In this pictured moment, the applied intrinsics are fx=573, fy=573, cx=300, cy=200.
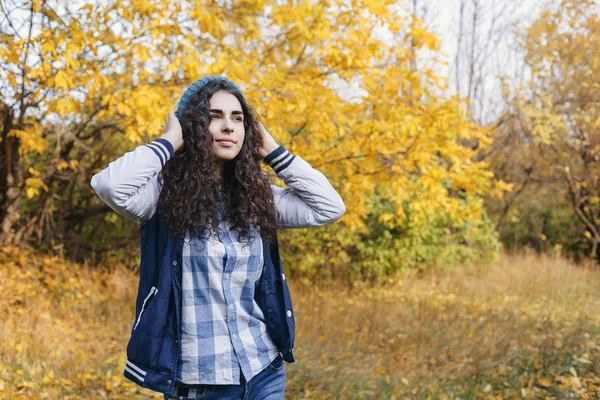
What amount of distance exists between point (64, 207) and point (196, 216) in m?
6.96

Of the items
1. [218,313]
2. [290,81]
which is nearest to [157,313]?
[218,313]

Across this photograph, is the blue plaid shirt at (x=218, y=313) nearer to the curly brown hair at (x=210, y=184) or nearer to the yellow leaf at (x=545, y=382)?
the curly brown hair at (x=210, y=184)

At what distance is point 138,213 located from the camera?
1.86m

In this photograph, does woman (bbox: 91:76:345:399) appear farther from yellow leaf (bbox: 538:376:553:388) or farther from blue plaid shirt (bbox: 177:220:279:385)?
yellow leaf (bbox: 538:376:553:388)

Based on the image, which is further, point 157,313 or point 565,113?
point 565,113

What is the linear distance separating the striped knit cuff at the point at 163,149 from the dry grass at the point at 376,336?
287 centimetres

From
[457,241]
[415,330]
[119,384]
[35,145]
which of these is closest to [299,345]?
[415,330]

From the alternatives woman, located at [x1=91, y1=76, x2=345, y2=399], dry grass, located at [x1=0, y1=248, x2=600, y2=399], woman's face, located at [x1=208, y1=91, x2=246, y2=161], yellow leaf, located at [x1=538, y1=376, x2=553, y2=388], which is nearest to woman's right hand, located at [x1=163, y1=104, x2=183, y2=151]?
woman, located at [x1=91, y1=76, x2=345, y2=399]

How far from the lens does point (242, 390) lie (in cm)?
189

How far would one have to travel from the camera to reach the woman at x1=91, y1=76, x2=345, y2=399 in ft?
5.94

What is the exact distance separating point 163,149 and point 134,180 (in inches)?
6.3

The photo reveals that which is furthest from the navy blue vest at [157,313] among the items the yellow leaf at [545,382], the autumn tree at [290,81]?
the yellow leaf at [545,382]

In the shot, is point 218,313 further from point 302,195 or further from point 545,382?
point 545,382

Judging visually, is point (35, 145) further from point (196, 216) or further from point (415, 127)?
point (196, 216)
